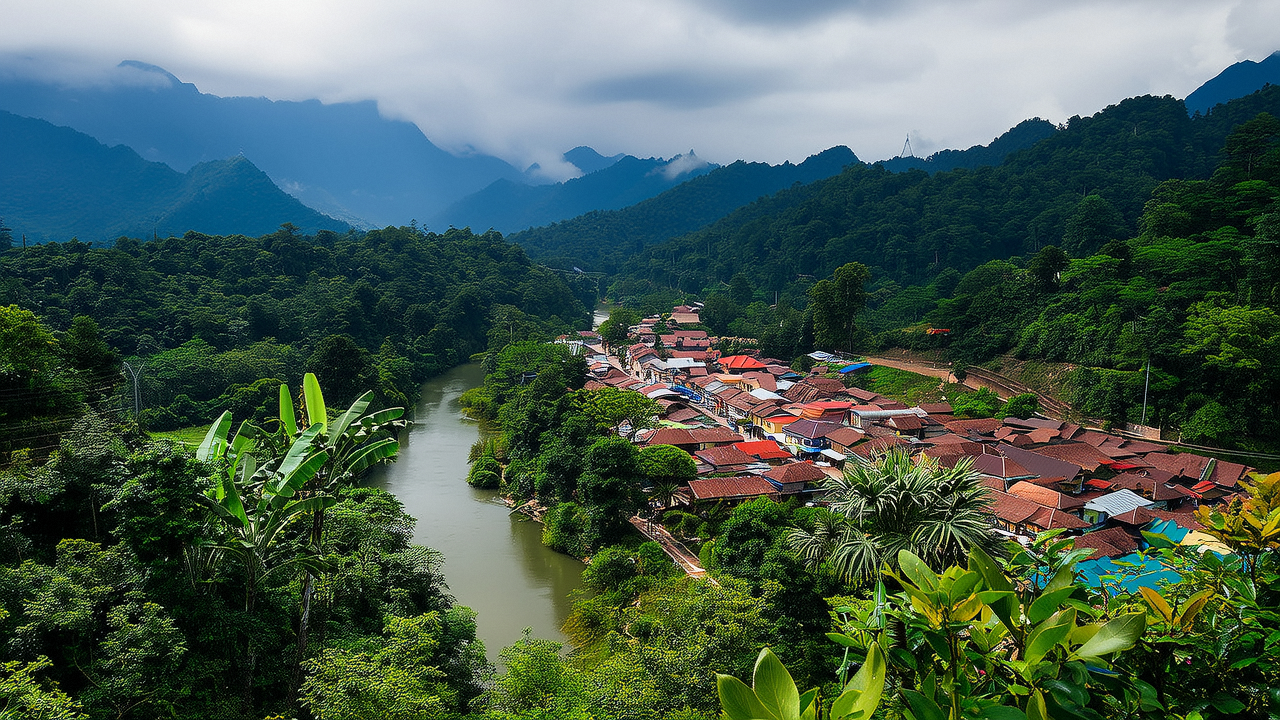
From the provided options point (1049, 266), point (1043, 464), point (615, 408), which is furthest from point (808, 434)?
point (1049, 266)

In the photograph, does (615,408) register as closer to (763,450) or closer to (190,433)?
(763,450)

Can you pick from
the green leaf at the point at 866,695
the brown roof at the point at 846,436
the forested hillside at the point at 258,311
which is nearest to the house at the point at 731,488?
the brown roof at the point at 846,436

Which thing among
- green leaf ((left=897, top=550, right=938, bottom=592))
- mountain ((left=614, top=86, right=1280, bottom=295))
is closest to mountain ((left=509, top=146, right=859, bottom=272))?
mountain ((left=614, top=86, right=1280, bottom=295))

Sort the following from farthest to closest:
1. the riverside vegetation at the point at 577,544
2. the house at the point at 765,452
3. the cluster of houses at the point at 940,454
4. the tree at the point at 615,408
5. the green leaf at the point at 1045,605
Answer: the house at the point at 765,452 < the tree at the point at 615,408 < the cluster of houses at the point at 940,454 < the riverside vegetation at the point at 577,544 < the green leaf at the point at 1045,605

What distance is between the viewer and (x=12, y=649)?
4.80 metres

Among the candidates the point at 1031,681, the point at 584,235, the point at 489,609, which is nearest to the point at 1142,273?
the point at 489,609

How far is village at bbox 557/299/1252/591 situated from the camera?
43.0 ft

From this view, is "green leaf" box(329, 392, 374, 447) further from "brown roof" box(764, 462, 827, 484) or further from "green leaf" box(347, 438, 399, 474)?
"brown roof" box(764, 462, 827, 484)

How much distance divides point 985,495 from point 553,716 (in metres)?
5.02

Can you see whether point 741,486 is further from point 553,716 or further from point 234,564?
point 234,564

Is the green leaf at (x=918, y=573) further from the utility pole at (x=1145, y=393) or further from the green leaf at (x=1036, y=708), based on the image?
the utility pole at (x=1145, y=393)

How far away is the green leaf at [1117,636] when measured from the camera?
3.47 ft

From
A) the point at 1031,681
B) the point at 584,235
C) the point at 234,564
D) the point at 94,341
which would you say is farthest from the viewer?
the point at 584,235

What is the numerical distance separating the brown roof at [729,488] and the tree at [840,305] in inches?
655
